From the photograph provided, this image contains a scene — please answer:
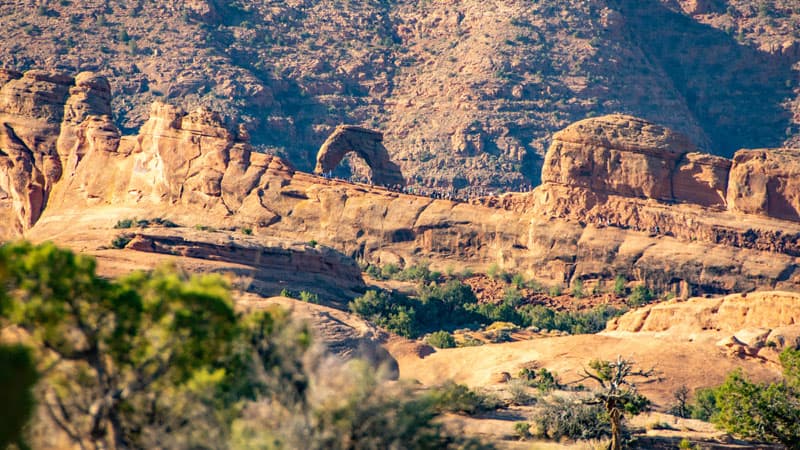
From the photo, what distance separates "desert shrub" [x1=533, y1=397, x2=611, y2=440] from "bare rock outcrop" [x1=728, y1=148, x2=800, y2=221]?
38901 millimetres

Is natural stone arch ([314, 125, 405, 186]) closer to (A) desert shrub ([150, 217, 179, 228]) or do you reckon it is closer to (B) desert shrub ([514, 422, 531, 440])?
(A) desert shrub ([150, 217, 179, 228])

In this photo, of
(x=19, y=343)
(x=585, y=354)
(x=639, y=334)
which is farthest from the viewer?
(x=639, y=334)

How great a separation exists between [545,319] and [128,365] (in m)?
43.1

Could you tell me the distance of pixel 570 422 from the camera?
33188 millimetres

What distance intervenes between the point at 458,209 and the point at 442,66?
5967 centimetres

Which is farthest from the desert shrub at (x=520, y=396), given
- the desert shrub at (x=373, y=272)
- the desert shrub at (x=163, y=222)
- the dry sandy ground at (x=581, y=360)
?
the desert shrub at (x=163, y=222)

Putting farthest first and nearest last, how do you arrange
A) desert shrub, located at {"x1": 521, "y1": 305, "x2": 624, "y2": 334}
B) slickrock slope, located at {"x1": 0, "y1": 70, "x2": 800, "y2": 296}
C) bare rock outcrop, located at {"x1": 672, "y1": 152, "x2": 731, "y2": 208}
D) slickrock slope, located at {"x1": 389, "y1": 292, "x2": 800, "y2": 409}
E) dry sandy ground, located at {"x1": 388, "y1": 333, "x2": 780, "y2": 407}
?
bare rock outcrop, located at {"x1": 672, "y1": 152, "x2": 731, "y2": 208} → slickrock slope, located at {"x1": 0, "y1": 70, "x2": 800, "y2": 296} → desert shrub, located at {"x1": 521, "y1": 305, "x2": 624, "y2": 334} → slickrock slope, located at {"x1": 389, "y1": 292, "x2": 800, "y2": 409} → dry sandy ground, located at {"x1": 388, "y1": 333, "x2": 780, "y2": 407}

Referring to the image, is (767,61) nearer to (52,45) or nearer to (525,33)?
(525,33)

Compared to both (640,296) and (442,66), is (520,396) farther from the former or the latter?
(442,66)

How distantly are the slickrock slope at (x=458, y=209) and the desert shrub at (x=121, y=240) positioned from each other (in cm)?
787

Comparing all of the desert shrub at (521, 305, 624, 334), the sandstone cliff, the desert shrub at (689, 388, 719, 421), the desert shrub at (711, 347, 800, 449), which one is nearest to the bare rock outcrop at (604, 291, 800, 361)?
the desert shrub at (521, 305, 624, 334)

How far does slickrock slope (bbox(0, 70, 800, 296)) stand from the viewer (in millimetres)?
66625

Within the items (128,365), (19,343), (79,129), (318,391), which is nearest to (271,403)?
(318,391)

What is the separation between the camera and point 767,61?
132875 millimetres
